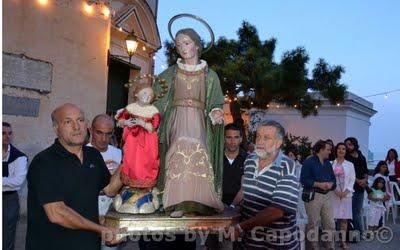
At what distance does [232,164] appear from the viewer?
500 cm

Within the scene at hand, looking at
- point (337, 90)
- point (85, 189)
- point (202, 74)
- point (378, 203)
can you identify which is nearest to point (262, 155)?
point (202, 74)

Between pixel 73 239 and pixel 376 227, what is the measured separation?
8.54m

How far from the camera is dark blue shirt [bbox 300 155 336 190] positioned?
7297 mm

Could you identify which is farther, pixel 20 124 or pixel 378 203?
pixel 378 203

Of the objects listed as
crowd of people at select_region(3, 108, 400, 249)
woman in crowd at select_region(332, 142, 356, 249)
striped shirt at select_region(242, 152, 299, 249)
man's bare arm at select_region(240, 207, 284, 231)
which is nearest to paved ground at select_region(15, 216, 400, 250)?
woman in crowd at select_region(332, 142, 356, 249)

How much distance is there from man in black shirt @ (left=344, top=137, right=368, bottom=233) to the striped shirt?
18.4ft

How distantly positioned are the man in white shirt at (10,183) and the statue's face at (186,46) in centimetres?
Answer: 206

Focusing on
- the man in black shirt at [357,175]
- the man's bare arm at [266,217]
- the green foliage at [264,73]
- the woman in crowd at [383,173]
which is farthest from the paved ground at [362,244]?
the green foliage at [264,73]

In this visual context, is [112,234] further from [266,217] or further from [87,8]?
[87,8]

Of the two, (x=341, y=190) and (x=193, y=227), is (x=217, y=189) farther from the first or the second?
(x=341, y=190)

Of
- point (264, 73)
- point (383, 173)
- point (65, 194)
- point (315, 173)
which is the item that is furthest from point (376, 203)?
point (65, 194)

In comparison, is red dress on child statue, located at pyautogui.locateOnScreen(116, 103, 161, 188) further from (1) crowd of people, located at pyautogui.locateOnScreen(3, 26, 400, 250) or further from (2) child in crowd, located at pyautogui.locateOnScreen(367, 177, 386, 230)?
(2) child in crowd, located at pyautogui.locateOnScreen(367, 177, 386, 230)

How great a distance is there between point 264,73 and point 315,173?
22.6 feet

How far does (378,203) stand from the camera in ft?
33.8
